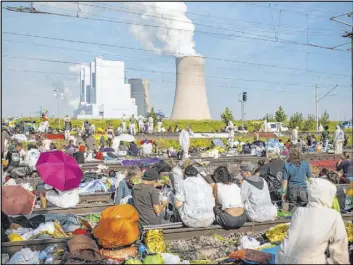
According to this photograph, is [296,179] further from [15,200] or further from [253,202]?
[15,200]

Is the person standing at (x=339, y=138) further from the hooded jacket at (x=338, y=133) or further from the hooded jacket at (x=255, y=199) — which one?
the hooded jacket at (x=255, y=199)

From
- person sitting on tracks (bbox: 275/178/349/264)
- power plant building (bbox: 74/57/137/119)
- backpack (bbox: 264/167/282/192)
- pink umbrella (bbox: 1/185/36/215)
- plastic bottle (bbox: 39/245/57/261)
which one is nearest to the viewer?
person sitting on tracks (bbox: 275/178/349/264)

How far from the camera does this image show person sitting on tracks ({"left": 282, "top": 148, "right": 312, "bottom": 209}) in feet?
25.1

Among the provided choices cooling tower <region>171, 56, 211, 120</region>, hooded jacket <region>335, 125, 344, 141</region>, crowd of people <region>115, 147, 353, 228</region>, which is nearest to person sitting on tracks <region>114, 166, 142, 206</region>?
crowd of people <region>115, 147, 353, 228</region>

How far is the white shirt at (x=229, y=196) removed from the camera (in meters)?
6.20

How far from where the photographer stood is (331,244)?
3.97 m

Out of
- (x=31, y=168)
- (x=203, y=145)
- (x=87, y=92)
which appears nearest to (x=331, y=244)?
(x=31, y=168)

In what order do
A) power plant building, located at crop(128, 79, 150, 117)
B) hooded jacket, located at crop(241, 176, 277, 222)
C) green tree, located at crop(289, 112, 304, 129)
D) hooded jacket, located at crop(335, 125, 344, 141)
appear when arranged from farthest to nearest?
1. power plant building, located at crop(128, 79, 150, 117)
2. green tree, located at crop(289, 112, 304, 129)
3. hooded jacket, located at crop(335, 125, 344, 141)
4. hooded jacket, located at crop(241, 176, 277, 222)

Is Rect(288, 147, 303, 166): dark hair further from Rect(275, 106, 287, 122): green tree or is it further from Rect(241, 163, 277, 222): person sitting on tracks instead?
Rect(275, 106, 287, 122): green tree

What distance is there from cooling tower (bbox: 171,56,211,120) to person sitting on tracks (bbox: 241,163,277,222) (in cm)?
4509

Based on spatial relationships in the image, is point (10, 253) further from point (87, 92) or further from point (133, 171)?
point (87, 92)

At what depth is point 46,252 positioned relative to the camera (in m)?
5.55

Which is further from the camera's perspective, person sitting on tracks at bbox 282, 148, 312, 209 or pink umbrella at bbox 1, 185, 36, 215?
person sitting on tracks at bbox 282, 148, 312, 209

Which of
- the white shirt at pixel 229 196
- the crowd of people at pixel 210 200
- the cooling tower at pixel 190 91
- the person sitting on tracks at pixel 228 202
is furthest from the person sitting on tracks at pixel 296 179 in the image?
the cooling tower at pixel 190 91
